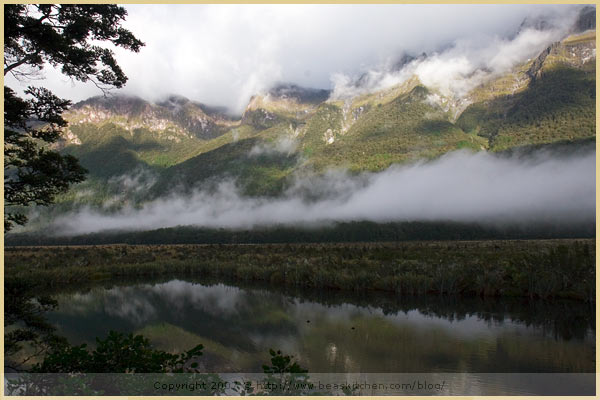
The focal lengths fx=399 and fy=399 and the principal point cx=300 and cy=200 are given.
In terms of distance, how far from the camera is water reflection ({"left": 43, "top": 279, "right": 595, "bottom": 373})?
36.9 feet

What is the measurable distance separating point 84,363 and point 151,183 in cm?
16424

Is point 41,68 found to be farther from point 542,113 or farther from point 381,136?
point 542,113

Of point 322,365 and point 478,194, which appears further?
point 478,194

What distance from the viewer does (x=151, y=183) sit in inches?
6319

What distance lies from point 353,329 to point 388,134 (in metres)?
129

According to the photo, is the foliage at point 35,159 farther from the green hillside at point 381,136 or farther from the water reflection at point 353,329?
the green hillside at point 381,136

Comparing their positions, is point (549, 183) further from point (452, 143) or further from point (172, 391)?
point (172, 391)

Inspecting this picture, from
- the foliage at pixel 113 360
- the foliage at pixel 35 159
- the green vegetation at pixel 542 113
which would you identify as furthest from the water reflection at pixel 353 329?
the green vegetation at pixel 542 113

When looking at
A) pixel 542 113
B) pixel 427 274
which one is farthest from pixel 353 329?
pixel 542 113

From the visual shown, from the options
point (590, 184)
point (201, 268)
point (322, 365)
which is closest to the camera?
point (322, 365)

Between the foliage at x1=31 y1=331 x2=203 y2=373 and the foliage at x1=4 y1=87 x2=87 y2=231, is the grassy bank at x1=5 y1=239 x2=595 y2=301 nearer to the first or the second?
the foliage at x1=4 y1=87 x2=87 y2=231

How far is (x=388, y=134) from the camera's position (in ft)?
453

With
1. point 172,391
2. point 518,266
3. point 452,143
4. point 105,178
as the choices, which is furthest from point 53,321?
point 105,178

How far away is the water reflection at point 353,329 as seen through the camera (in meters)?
11.2
